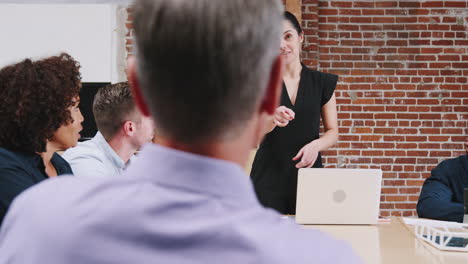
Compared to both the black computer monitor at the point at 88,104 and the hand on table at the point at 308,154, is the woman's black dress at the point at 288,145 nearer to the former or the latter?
the hand on table at the point at 308,154

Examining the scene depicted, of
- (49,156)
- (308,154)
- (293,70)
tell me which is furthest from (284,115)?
(49,156)

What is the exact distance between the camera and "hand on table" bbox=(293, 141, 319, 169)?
2.46 meters

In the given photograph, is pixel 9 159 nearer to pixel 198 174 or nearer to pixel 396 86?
pixel 198 174

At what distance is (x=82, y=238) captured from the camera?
47 cm

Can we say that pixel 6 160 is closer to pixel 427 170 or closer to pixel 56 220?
pixel 56 220

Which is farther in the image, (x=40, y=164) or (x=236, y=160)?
(x=40, y=164)

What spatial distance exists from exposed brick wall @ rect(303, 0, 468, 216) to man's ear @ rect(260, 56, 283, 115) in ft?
14.2

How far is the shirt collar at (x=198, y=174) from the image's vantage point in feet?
1.60

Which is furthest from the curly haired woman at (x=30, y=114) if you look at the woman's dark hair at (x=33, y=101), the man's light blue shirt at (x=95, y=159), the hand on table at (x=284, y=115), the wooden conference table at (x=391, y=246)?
the wooden conference table at (x=391, y=246)

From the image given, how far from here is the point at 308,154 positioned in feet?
8.09

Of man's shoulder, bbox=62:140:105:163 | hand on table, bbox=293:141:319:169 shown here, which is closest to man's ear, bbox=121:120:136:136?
man's shoulder, bbox=62:140:105:163

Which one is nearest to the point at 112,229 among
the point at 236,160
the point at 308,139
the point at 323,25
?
the point at 236,160

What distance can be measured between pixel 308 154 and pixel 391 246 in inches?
30.2

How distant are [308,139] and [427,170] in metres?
2.61
